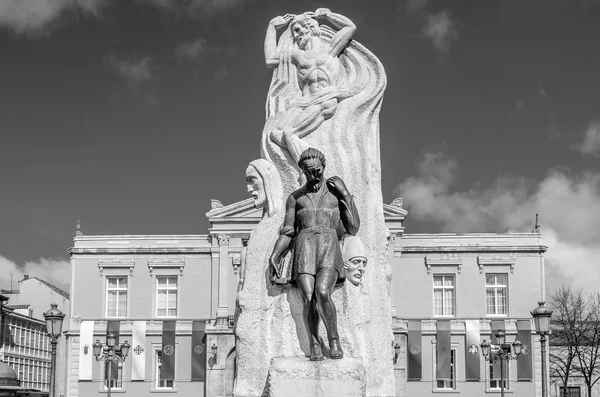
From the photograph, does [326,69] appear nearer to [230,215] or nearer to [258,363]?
[258,363]

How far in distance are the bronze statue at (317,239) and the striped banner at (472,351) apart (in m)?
43.4

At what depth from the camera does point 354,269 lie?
8430 millimetres

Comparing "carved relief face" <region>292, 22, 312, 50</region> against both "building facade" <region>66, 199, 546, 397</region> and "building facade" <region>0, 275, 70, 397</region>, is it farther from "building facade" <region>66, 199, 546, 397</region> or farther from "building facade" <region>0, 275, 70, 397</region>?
"building facade" <region>0, 275, 70, 397</region>

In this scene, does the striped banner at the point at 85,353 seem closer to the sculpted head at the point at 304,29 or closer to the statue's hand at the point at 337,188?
the sculpted head at the point at 304,29

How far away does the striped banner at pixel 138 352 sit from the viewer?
51.1 meters

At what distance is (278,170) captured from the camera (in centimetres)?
905

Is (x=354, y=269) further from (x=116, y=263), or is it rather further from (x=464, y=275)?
(x=116, y=263)

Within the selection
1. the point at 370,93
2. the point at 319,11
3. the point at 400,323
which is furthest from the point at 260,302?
the point at 400,323

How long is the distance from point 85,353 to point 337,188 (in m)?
45.4

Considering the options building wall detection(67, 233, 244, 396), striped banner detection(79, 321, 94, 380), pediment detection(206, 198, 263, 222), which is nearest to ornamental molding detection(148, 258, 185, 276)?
building wall detection(67, 233, 244, 396)

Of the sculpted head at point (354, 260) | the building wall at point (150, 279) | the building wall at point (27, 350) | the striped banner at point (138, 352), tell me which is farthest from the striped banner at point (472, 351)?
the sculpted head at point (354, 260)

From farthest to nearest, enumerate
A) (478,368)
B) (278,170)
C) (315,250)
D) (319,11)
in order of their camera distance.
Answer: (478,368), (319,11), (278,170), (315,250)

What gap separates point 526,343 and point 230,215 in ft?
59.6

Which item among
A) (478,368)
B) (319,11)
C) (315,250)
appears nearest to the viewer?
(315,250)
